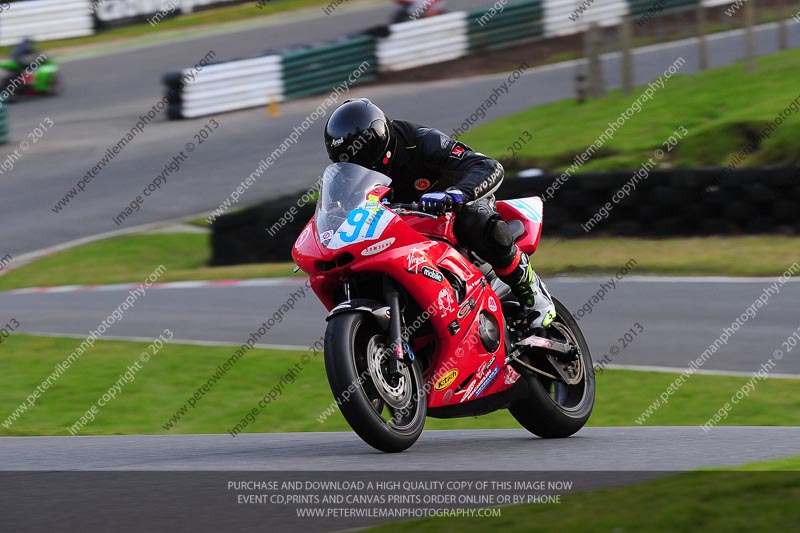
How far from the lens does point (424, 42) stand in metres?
27.0

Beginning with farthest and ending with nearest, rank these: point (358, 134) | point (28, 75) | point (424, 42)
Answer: point (424, 42) → point (28, 75) → point (358, 134)

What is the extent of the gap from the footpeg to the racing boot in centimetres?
10

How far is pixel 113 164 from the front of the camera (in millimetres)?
22453

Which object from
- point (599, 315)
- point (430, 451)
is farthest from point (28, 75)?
point (430, 451)

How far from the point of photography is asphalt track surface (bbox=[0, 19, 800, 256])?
20.1m

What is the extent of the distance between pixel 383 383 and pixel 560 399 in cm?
161

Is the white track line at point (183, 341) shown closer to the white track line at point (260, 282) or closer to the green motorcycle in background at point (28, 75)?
the white track line at point (260, 282)

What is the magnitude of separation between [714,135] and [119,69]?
1663 centimetres

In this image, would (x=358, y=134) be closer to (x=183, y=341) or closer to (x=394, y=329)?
(x=394, y=329)

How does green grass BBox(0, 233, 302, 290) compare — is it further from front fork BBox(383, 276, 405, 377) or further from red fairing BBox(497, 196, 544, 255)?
front fork BBox(383, 276, 405, 377)

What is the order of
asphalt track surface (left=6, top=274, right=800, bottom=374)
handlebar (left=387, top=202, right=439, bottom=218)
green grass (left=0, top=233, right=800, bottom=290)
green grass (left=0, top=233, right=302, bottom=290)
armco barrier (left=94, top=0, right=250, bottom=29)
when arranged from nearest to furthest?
handlebar (left=387, top=202, right=439, bottom=218) < asphalt track surface (left=6, top=274, right=800, bottom=374) < green grass (left=0, top=233, right=800, bottom=290) < green grass (left=0, top=233, right=302, bottom=290) < armco barrier (left=94, top=0, right=250, bottom=29)
